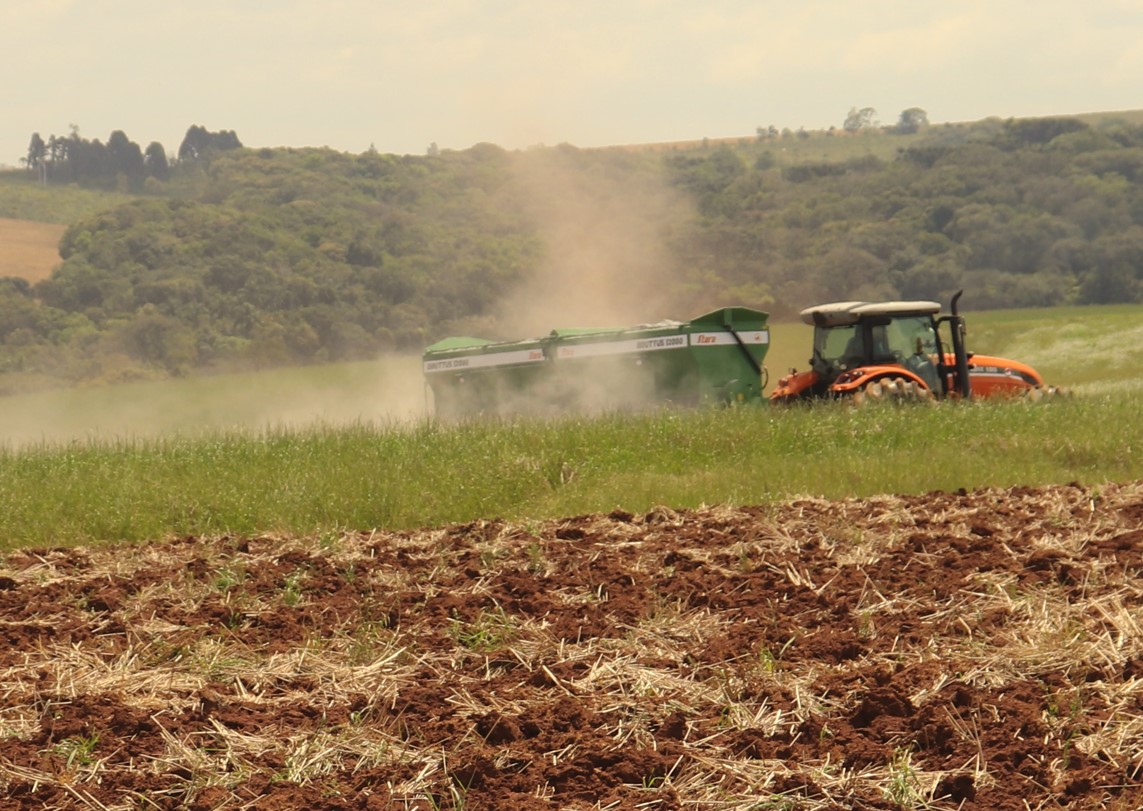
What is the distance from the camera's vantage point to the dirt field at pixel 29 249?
60.5 metres

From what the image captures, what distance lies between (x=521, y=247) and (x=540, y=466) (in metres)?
37.9

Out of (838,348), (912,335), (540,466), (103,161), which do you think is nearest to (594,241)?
(838,348)

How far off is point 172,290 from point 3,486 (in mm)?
43140

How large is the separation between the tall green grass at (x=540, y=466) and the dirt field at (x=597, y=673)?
2480mm

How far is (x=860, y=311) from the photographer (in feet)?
60.5

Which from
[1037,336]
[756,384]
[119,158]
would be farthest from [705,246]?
[119,158]

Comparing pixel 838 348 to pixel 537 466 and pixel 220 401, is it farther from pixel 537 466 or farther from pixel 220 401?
pixel 220 401

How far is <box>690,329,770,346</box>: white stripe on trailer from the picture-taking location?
854 inches

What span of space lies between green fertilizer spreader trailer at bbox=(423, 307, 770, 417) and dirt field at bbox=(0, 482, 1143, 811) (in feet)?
39.2

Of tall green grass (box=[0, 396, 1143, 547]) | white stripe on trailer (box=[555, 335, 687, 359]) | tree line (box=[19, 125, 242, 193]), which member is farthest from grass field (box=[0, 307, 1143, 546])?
tree line (box=[19, 125, 242, 193])

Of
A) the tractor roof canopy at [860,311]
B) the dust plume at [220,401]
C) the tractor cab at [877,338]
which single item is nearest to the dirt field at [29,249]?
the dust plume at [220,401]

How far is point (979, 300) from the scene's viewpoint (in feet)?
172

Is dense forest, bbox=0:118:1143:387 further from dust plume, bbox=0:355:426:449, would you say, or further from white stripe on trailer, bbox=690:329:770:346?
white stripe on trailer, bbox=690:329:770:346

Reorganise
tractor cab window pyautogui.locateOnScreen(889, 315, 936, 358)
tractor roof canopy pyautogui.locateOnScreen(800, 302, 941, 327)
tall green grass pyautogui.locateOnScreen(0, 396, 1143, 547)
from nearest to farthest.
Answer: tall green grass pyautogui.locateOnScreen(0, 396, 1143, 547) < tractor roof canopy pyautogui.locateOnScreen(800, 302, 941, 327) < tractor cab window pyautogui.locateOnScreen(889, 315, 936, 358)
